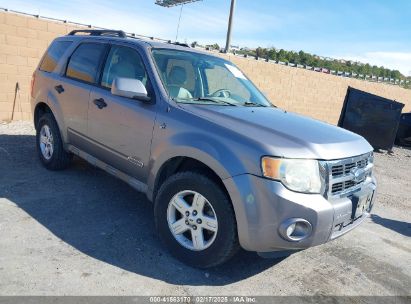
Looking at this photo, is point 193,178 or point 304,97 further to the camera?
point 304,97

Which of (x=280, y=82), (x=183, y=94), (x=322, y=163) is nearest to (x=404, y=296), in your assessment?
(x=322, y=163)

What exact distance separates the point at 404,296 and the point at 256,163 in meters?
1.85

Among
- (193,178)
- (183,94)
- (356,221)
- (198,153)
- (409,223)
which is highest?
(183,94)

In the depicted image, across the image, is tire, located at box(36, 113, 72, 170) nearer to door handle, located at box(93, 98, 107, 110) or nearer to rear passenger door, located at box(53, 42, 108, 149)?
rear passenger door, located at box(53, 42, 108, 149)

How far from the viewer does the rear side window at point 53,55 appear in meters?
5.24

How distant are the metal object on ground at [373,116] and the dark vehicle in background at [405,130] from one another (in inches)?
114

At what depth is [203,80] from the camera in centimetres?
429

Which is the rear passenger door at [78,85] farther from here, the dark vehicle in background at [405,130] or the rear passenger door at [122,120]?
the dark vehicle in background at [405,130]

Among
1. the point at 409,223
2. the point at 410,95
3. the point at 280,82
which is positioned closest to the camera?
the point at 409,223

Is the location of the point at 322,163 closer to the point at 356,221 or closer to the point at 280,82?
the point at 356,221

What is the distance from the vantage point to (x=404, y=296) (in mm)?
3371

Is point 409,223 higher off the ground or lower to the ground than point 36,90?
lower

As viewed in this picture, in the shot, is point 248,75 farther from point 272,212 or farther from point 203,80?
point 272,212

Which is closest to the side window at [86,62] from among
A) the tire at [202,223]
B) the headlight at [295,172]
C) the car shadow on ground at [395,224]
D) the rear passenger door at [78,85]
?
the rear passenger door at [78,85]
